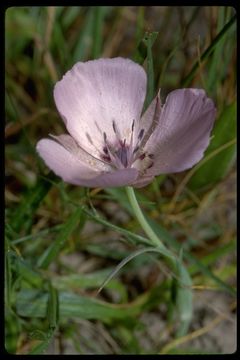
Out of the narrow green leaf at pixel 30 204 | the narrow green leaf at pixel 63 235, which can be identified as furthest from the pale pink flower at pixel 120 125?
the narrow green leaf at pixel 30 204

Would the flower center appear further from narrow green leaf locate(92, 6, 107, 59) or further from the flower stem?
narrow green leaf locate(92, 6, 107, 59)

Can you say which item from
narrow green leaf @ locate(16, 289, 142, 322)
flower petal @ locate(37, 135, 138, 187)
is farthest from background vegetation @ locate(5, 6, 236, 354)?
flower petal @ locate(37, 135, 138, 187)

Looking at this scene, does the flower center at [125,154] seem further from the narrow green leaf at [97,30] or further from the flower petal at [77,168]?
the narrow green leaf at [97,30]

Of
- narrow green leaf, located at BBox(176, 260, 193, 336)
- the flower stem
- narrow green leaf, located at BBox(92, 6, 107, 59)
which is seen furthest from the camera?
narrow green leaf, located at BBox(92, 6, 107, 59)

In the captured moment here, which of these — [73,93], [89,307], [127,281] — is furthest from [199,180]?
[73,93]

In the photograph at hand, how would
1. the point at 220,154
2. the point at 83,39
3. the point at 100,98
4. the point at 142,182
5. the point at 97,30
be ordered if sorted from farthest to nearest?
the point at 83,39 → the point at 97,30 → the point at 220,154 → the point at 100,98 → the point at 142,182

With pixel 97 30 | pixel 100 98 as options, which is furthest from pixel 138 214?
pixel 97 30

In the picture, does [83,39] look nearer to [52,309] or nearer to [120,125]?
[120,125]

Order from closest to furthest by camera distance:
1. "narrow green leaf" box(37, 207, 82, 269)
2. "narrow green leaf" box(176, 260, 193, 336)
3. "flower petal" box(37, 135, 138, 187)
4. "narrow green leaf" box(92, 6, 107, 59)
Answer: "flower petal" box(37, 135, 138, 187)
"narrow green leaf" box(37, 207, 82, 269)
"narrow green leaf" box(176, 260, 193, 336)
"narrow green leaf" box(92, 6, 107, 59)
